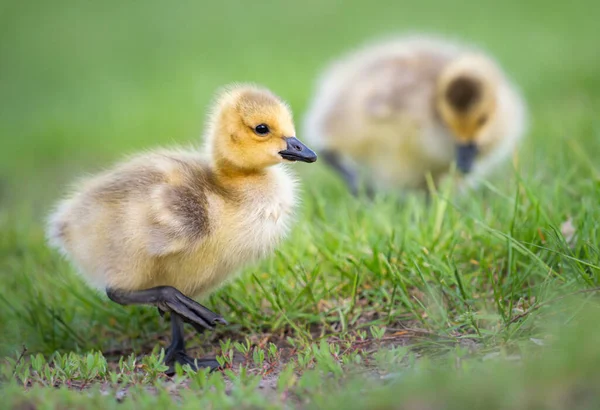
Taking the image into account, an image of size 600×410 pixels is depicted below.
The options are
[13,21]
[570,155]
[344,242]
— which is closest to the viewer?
[344,242]

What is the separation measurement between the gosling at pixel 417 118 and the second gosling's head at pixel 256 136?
209 centimetres

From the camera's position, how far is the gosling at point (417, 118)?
5250mm

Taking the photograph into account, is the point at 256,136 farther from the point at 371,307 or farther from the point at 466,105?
the point at 466,105

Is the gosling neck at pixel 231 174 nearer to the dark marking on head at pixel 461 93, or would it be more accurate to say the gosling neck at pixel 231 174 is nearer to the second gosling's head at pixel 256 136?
the second gosling's head at pixel 256 136

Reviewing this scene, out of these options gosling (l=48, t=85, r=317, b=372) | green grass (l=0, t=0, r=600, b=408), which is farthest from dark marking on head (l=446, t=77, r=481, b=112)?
gosling (l=48, t=85, r=317, b=372)

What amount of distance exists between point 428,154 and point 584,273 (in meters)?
2.64

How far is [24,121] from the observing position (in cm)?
925

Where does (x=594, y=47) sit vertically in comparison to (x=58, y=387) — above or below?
above

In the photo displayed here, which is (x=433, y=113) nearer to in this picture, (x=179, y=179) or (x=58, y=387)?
(x=179, y=179)

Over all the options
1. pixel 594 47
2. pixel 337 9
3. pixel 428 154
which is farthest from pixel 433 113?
pixel 337 9

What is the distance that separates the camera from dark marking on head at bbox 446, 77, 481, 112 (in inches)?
205

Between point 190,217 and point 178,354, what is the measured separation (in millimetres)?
583

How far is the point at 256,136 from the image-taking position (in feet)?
10.2

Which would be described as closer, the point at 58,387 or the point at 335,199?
the point at 58,387
